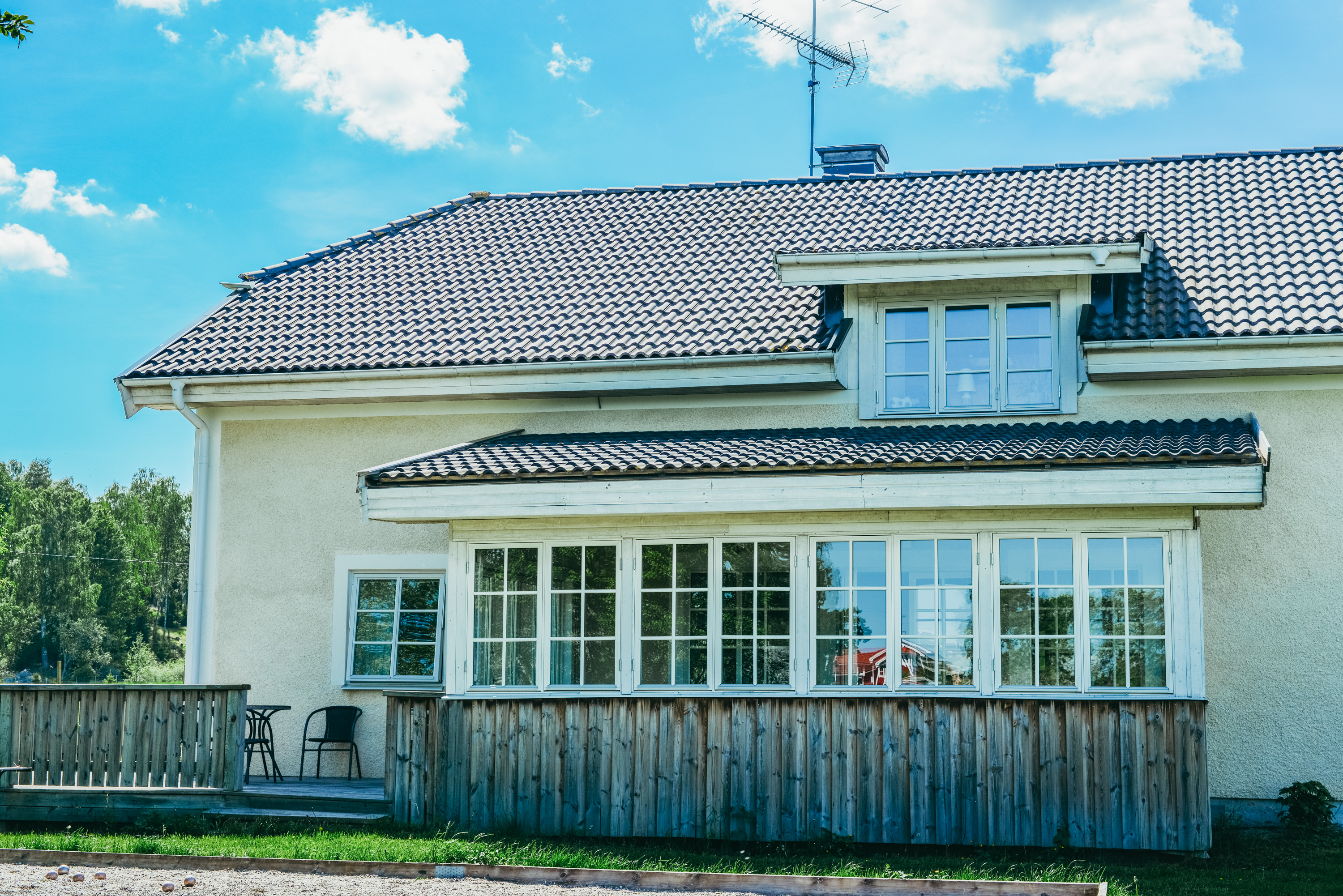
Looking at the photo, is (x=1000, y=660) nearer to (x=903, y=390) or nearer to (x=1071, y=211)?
(x=903, y=390)

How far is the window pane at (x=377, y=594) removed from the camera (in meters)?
14.5

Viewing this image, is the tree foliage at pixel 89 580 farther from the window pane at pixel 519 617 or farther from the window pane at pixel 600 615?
the window pane at pixel 600 615

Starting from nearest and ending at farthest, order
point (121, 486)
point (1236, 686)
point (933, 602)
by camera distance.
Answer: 1. point (933, 602)
2. point (1236, 686)
3. point (121, 486)

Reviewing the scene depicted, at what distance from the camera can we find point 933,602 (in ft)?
37.6

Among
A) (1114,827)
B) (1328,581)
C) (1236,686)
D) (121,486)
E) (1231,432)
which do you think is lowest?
(1114,827)

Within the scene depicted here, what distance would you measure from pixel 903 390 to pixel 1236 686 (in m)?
4.27

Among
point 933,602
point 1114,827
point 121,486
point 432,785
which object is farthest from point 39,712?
point 121,486

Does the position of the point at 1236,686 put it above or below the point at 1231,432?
below

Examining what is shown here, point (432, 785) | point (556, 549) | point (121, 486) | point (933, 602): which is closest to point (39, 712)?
point (432, 785)

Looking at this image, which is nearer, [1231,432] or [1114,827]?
Result: [1114,827]

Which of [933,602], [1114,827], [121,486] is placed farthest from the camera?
[121,486]

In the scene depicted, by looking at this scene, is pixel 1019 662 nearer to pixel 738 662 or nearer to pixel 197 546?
pixel 738 662

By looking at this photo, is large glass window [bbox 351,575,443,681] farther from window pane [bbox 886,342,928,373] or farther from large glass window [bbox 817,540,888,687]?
window pane [bbox 886,342,928,373]

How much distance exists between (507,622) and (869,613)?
3.35 meters
